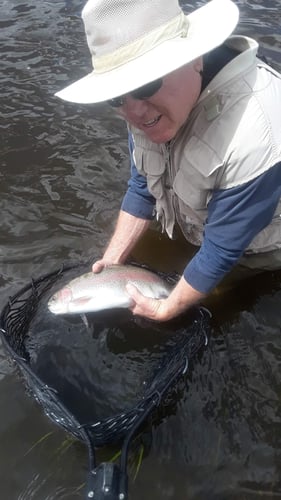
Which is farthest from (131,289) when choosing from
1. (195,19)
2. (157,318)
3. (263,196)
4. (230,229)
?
(195,19)

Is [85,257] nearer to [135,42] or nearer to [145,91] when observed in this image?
[145,91]

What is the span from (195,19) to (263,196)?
3.33 ft

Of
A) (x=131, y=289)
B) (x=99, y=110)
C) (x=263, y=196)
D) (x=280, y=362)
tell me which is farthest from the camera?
(x=99, y=110)

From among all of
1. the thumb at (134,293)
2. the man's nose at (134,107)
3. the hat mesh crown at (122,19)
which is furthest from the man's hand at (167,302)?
the hat mesh crown at (122,19)

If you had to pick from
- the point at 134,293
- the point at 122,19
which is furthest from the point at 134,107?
the point at 134,293

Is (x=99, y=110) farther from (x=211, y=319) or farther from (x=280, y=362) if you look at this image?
(x=280, y=362)

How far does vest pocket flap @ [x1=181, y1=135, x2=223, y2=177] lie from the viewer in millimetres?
3252

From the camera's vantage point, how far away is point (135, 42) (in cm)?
281

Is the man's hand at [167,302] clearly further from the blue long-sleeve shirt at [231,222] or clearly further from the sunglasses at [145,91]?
the sunglasses at [145,91]

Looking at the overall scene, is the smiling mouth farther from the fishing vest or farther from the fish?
the fish

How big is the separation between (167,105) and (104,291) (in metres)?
1.27

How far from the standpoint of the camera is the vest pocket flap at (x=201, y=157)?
3252 millimetres

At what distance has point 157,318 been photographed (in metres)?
3.82

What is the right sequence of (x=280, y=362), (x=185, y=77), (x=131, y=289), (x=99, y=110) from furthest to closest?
1. (x=99, y=110)
2. (x=280, y=362)
3. (x=131, y=289)
4. (x=185, y=77)
